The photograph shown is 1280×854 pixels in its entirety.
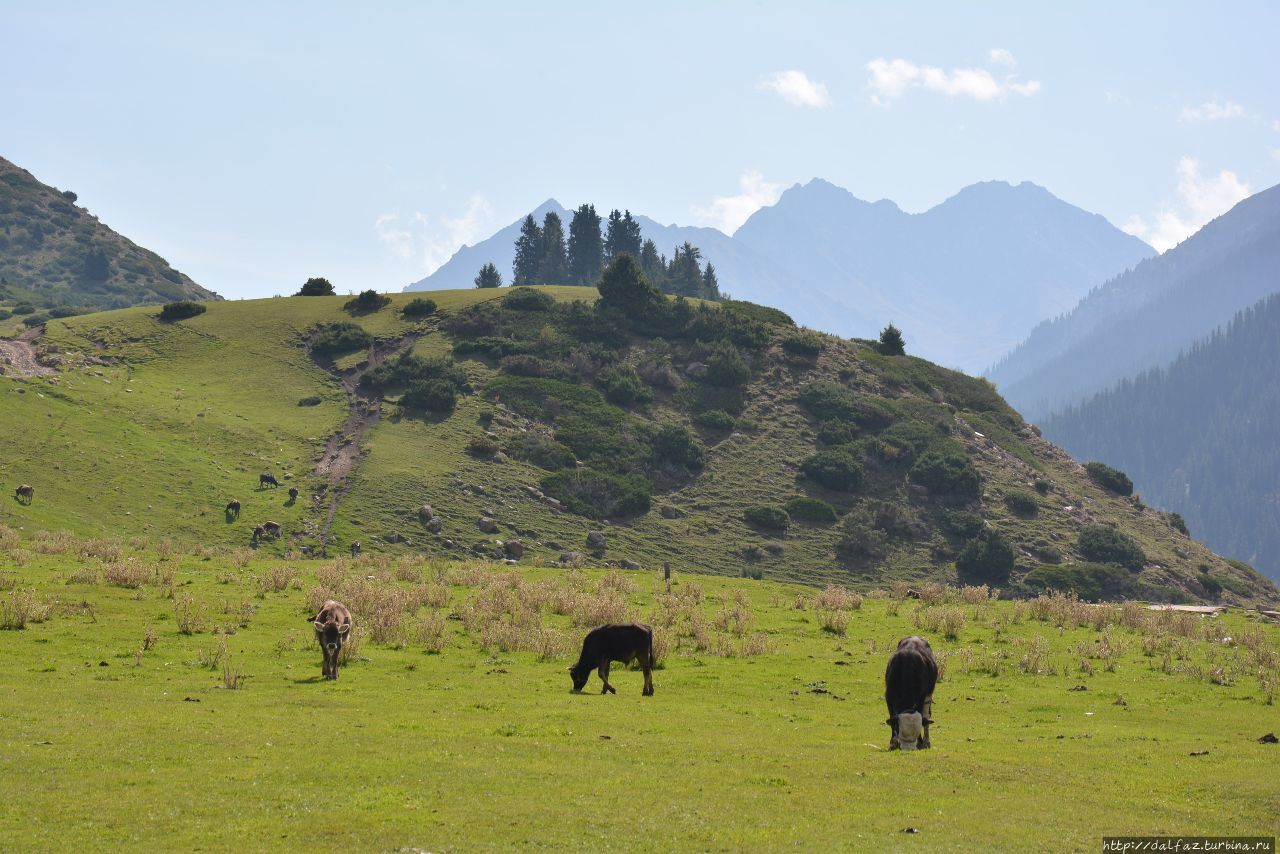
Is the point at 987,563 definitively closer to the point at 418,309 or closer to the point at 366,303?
the point at 418,309

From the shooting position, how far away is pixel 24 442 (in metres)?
68.8

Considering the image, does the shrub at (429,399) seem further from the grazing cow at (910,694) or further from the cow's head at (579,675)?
the grazing cow at (910,694)

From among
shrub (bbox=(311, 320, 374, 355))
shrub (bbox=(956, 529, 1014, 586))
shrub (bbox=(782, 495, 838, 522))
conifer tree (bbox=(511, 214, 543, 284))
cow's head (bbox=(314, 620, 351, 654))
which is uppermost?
conifer tree (bbox=(511, 214, 543, 284))

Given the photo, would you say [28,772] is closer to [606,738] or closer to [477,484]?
[606,738]

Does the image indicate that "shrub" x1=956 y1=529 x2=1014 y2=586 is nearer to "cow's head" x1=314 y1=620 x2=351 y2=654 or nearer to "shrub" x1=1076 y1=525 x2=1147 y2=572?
"shrub" x1=1076 y1=525 x2=1147 y2=572

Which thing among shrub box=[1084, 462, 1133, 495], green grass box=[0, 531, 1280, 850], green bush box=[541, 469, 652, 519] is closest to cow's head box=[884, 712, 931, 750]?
green grass box=[0, 531, 1280, 850]

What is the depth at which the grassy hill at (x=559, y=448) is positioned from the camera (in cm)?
7050

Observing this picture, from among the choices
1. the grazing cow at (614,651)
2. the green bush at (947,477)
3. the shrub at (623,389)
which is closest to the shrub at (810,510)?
the green bush at (947,477)

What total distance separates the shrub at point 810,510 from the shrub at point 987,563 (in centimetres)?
1098

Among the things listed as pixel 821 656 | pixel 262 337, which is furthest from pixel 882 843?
pixel 262 337

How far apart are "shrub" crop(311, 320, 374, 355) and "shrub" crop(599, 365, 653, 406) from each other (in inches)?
944

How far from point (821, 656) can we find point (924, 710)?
503 inches

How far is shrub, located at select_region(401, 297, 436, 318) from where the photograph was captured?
368 ft

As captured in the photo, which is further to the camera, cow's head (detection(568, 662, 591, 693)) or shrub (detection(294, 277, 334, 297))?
shrub (detection(294, 277, 334, 297))
